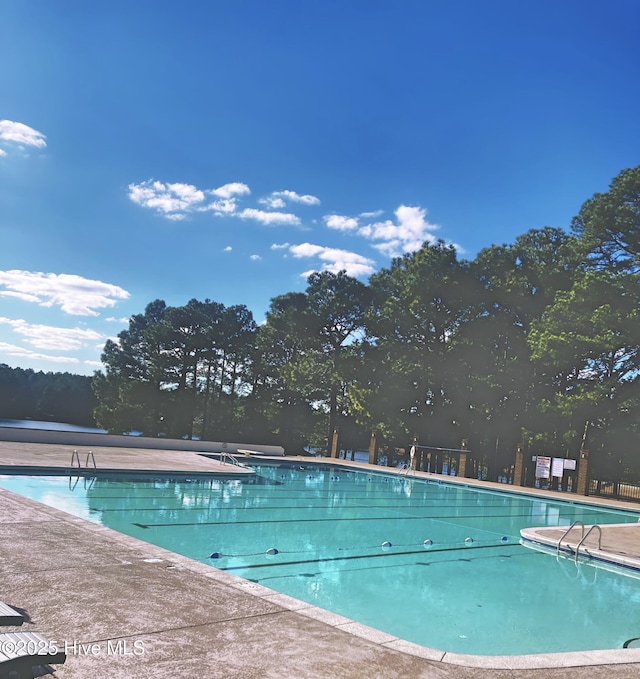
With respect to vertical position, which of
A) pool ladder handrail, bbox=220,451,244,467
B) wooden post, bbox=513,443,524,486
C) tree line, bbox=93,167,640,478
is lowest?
pool ladder handrail, bbox=220,451,244,467

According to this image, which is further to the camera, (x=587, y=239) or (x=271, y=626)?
(x=587, y=239)

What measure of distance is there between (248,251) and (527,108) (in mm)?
12511

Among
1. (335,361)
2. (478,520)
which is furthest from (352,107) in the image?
(335,361)

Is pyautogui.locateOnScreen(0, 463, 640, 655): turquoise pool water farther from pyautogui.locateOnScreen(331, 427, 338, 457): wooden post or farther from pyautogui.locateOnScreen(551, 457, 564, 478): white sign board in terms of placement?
pyautogui.locateOnScreen(331, 427, 338, 457): wooden post

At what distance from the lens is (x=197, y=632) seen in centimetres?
367

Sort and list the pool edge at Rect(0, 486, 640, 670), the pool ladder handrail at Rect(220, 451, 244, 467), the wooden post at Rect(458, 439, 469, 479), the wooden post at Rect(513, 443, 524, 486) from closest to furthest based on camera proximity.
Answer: the pool edge at Rect(0, 486, 640, 670)
the pool ladder handrail at Rect(220, 451, 244, 467)
the wooden post at Rect(513, 443, 524, 486)
the wooden post at Rect(458, 439, 469, 479)

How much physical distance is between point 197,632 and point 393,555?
20.5 feet

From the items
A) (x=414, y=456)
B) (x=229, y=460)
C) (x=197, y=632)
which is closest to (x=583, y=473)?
(x=414, y=456)

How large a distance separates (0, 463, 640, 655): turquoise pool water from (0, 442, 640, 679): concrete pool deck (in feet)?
5.84

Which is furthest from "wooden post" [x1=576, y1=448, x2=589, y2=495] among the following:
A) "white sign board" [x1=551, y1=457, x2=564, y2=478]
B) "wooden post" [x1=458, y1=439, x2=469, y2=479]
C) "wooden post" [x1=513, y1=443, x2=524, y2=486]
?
"wooden post" [x1=458, y1=439, x2=469, y2=479]

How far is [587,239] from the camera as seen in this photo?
76.8 ft

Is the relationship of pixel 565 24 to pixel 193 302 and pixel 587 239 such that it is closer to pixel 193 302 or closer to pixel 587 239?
pixel 587 239

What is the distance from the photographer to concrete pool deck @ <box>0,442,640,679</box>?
3207 millimetres

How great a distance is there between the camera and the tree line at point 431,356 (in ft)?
70.8
